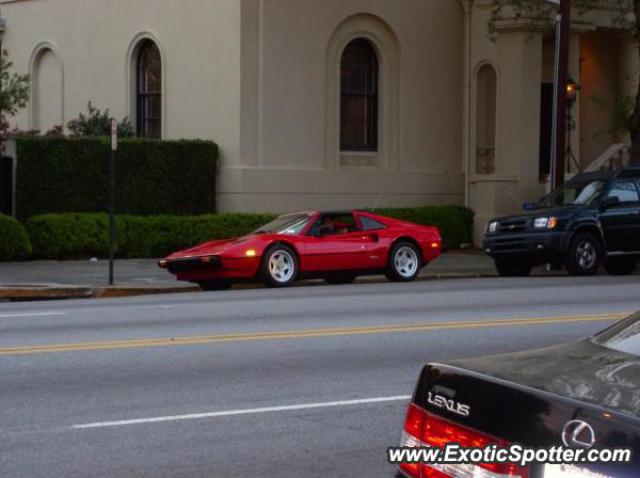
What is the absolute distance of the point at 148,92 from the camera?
31.0 m

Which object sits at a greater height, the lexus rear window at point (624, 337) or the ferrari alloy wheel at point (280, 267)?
the lexus rear window at point (624, 337)

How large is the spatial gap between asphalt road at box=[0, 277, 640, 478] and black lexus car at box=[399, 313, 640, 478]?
2.83 m

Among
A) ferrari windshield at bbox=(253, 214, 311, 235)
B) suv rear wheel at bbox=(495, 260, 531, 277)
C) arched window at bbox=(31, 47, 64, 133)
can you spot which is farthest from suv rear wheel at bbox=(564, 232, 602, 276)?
arched window at bbox=(31, 47, 64, 133)

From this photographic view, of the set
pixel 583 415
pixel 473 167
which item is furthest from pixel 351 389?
pixel 473 167

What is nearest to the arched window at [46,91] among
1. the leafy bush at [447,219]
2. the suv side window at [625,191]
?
the leafy bush at [447,219]

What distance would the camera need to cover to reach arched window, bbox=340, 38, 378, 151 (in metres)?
30.6

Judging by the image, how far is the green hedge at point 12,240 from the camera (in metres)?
24.8

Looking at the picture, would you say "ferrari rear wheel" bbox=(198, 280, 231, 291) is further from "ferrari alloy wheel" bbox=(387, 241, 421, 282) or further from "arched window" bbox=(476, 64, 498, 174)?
"arched window" bbox=(476, 64, 498, 174)

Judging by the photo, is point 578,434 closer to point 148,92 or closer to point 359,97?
point 359,97

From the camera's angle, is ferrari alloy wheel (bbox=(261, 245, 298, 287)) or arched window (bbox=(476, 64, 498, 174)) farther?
arched window (bbox=(476, 64, 498, 174))

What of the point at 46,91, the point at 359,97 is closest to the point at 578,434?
the point at 359,97

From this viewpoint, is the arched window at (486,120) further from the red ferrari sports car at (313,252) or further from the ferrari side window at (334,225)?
the ferrari side window at (334,225)

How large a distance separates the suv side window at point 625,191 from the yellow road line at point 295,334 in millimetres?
8068

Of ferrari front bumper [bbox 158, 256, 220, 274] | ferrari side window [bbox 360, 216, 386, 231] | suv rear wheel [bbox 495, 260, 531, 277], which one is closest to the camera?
ferrari front bumper [bbox 158, 256, 220, 274]
